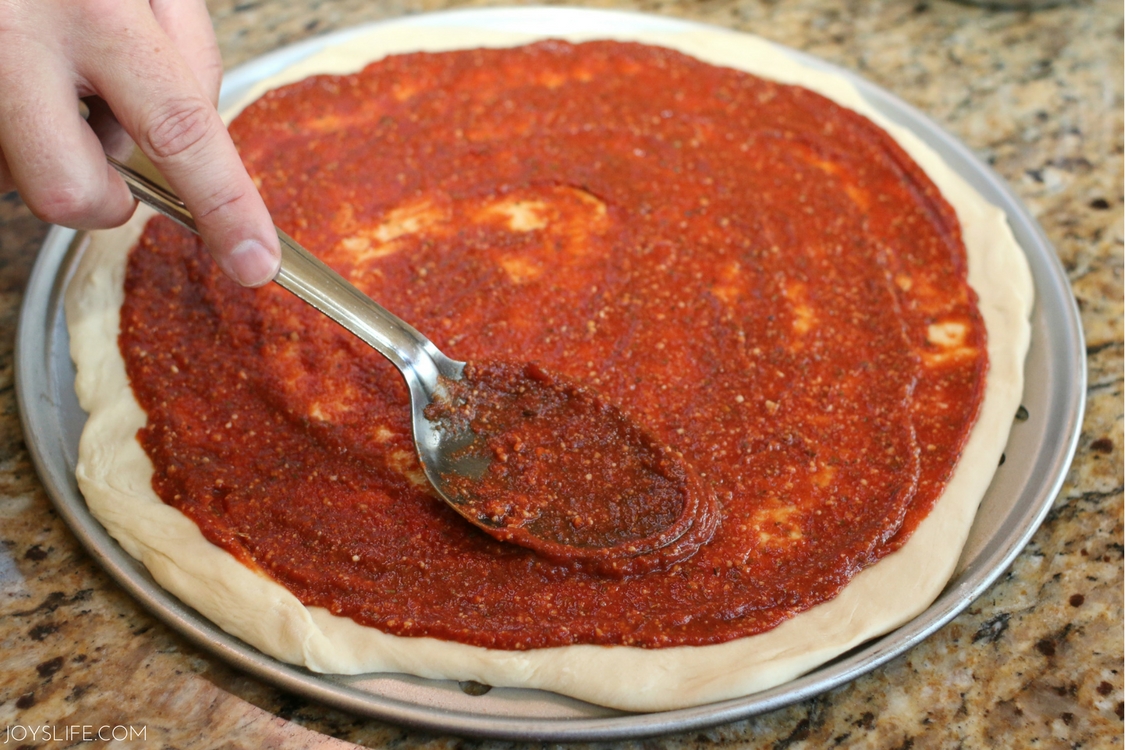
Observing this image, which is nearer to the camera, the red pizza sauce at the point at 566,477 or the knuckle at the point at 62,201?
the knuckle at the point at 62,201

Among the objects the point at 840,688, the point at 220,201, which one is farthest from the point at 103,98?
the point at 840,688

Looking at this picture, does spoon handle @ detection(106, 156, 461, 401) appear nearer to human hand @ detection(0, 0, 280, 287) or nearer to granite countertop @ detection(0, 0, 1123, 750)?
human hand @ detection(0, 0, 280, 287)

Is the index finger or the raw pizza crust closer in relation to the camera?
the index finger

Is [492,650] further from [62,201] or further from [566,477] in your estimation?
[62,201]

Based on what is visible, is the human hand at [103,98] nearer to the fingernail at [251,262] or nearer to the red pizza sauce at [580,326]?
the fingernail at [251,262]

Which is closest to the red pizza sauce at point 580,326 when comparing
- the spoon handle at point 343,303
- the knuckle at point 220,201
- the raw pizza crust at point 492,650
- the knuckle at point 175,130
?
the raw pizza crust at point 492,650

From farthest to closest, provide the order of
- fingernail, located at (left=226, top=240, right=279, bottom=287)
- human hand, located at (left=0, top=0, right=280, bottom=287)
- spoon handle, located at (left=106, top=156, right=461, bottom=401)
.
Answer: spoon handle, located at (left=106, top=156, right=461, bottom=401) → fingernail, located at (left=226, top=240, right=279, bottom=287) → human hand, located at (left=0, top=0, right=280, bottom=287)

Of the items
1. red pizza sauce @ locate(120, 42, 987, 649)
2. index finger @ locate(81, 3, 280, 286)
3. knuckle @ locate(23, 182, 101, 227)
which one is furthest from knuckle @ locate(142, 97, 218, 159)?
red pizza sauce @ locate(120, 42, 987, 649)

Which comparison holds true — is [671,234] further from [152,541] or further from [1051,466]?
[152,541]
